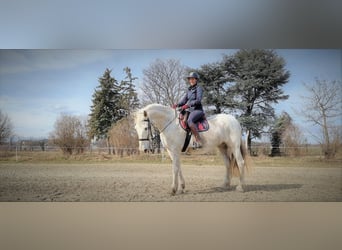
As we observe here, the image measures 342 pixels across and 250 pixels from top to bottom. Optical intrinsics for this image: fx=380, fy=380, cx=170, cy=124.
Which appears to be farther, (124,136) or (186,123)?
(124,136)

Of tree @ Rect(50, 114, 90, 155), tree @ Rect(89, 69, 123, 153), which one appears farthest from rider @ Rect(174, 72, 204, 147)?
tree @ Rect(50, 114, 90, 155)

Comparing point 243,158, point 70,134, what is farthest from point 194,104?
point 70,134

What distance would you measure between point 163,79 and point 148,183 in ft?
5.46

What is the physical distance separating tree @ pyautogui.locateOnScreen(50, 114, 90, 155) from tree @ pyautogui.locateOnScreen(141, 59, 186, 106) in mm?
1151

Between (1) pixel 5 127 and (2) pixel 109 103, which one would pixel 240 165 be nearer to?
(2) pixel 109 103

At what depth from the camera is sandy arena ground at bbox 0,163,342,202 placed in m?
5.80

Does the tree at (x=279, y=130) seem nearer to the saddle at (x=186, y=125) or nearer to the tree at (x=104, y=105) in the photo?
the saddle at (x=186, y=125)

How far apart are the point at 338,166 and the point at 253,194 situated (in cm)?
150

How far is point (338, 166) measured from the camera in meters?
6.11

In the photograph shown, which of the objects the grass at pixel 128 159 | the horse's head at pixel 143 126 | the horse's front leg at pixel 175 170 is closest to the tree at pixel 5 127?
the grass at pixel 128 159

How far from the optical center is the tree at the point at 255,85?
6105 mm

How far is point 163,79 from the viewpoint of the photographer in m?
6.10

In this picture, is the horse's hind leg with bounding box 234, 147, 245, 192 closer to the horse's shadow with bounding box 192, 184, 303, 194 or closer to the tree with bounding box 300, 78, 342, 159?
the horse's shadow with bounding box 192, 184, 303, 194
